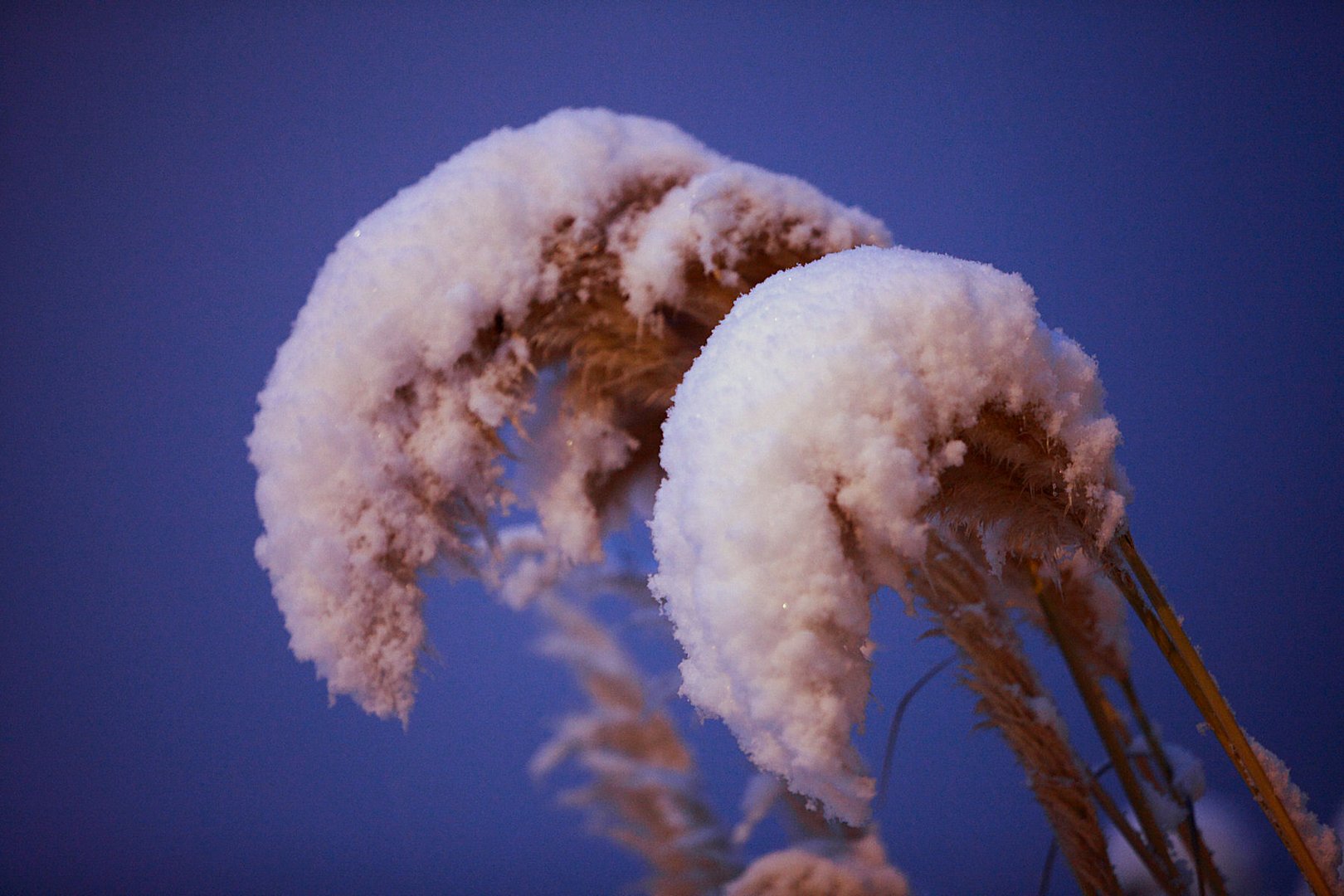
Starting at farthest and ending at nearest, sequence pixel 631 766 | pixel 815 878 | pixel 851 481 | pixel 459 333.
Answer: pixel 631 766, pixel 815 878, pixel 459 333, pixel 851 481

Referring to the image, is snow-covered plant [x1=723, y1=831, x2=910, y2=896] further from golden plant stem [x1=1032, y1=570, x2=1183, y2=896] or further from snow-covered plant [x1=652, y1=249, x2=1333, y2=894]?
snow-covered plant [x1=652, y1=249, x2=1333, y2=894]

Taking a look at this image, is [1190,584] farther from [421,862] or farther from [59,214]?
Result: [59,214]

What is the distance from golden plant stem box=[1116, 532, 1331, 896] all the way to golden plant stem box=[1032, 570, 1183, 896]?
223 mm

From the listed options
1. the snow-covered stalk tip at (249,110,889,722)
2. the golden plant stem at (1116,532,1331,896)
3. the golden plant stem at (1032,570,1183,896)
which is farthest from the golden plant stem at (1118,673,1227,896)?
the snow-covered stalk tip at (249,110,889,722)

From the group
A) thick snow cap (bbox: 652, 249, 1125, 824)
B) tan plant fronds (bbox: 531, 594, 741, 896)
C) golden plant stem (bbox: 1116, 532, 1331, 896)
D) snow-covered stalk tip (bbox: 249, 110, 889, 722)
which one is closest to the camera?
thick snow cap (bbox: 652, 249, 1125, 824)

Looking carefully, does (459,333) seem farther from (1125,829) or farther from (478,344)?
(1125,829)

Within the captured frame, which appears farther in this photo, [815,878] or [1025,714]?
[815,878]

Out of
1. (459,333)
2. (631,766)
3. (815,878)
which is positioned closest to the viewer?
(459,333)

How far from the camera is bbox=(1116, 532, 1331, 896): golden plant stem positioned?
1.43ft

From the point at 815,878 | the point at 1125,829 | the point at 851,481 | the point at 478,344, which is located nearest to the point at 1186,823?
the point at 1125,829

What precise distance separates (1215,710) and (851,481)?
0.88ft

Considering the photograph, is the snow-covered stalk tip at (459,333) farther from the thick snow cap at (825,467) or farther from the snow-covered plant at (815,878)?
the snow-covered plant at (815,878)

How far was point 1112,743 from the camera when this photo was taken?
2.28 ft

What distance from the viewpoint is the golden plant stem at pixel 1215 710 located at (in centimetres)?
44
